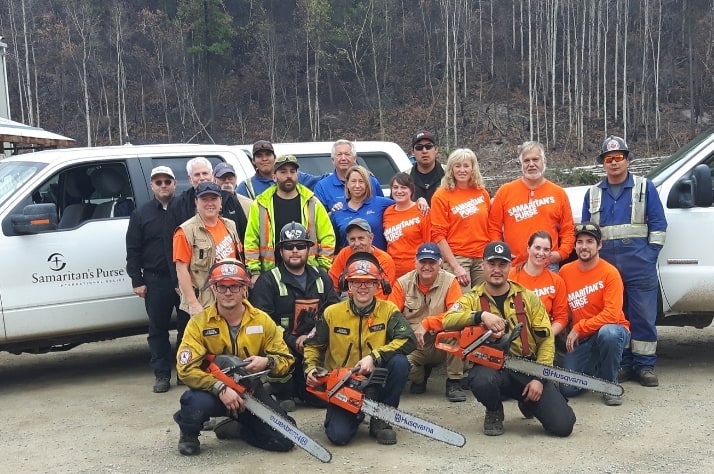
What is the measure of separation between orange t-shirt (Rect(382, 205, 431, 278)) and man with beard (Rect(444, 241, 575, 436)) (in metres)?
1.11

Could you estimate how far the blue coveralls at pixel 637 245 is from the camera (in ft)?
20.2

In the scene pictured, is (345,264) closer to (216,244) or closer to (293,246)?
(293,246)

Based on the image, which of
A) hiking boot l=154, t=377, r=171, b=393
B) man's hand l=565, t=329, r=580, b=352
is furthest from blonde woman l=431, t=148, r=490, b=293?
hiking boot l=154, t=377, r=171, b=393

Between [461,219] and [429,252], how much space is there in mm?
741

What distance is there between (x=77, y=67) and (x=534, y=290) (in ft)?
131

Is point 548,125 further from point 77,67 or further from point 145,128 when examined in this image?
point 77,67

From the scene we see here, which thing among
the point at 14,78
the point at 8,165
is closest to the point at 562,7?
the point at 14,78

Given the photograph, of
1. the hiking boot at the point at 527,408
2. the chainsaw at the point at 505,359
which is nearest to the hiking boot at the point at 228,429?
the chainsaw at the point at 505,359

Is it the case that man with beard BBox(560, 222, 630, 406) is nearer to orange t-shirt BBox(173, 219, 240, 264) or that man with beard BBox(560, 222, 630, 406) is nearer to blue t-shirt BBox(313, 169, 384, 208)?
blue t-shirt BBox(313, 169, 384, 208)

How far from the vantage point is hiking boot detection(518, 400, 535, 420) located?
518 centimetres

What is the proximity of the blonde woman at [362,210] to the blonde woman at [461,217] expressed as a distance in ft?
1.51

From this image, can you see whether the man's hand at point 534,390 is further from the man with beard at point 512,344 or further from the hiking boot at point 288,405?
the hiking boot at point 288,405

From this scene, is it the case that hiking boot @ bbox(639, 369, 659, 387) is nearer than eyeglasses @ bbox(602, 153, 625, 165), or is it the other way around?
eyeglasses @ bbox(602, 153, 625, 165)

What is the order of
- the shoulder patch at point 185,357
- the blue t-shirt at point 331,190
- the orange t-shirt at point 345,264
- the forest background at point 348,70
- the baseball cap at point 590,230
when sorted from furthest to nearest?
the forest background at point 348,70, the blue t-shirt at point 331,190, the orange t-shirt at point 345,264, the baseball cap at point 590,230, the shoulder patch at point 185,357
